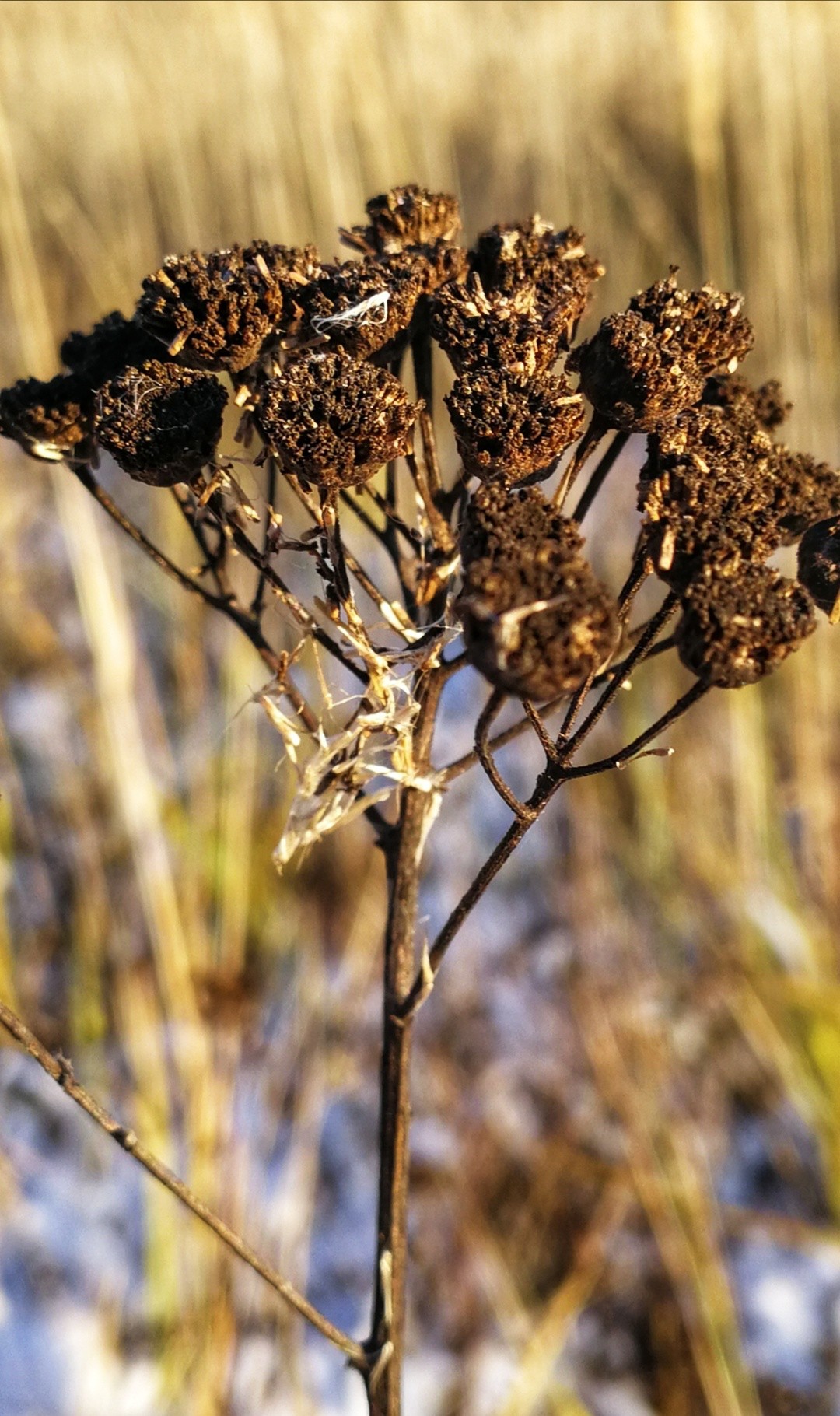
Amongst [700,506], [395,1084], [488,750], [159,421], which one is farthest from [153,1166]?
[700,506]

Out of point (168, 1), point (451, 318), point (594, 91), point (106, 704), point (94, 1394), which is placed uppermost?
point (594, 91)

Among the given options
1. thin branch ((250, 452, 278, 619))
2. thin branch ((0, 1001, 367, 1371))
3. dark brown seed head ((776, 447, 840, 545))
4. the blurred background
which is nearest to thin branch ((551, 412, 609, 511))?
dark brown seed head ((776, 447, 840, 545))

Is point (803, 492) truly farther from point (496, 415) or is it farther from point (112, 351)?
point (112, 351)

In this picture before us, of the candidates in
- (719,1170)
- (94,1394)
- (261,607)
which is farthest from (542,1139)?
(261,607)

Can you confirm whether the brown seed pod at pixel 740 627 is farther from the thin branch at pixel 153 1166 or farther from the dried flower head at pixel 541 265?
the thin branch at pixel 153 1166

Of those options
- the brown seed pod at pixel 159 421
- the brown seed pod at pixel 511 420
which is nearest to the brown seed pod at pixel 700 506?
the brown seed pod at pixel 511 420

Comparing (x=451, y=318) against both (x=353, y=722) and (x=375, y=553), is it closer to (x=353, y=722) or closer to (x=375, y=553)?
(x=353, y=722)

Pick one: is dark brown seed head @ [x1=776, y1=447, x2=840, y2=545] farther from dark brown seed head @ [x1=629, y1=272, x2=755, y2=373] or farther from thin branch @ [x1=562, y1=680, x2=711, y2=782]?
thin branch @ [x1=562, y1=680, x2=711, y2=782]
